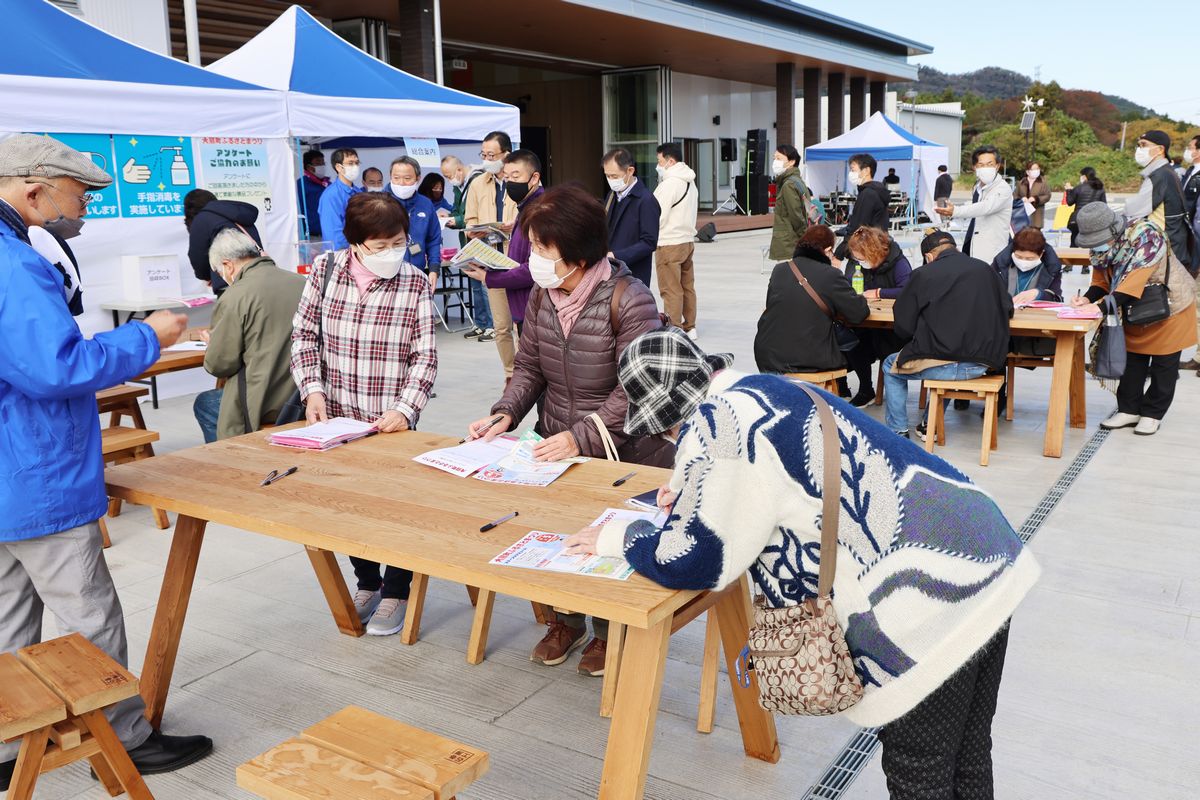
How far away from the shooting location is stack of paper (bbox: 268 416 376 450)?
A: 299 cm

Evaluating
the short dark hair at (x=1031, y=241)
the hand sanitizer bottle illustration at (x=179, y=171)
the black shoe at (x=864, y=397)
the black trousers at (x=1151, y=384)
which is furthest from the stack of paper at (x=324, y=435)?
the short dark hair at (x=1031, y=241)

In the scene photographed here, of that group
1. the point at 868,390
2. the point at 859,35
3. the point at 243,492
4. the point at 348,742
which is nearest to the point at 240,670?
the point at 243,492

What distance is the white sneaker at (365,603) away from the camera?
354 centimetres

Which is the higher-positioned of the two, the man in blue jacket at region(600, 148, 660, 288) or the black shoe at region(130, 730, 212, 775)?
the man in blue jacket at region(600, 148, 660, 288)

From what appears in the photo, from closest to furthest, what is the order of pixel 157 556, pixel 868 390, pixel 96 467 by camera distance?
pixel 96 467, pixel 157 556, pixel 868 390

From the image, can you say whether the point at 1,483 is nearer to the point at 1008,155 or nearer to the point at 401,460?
the point at 401,460

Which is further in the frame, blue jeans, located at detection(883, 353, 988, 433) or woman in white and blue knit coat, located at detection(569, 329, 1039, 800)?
blue jeans, located at detection(883, 353, 988, 433)

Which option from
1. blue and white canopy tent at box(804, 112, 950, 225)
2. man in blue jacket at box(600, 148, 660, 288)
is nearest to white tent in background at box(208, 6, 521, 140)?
man in blue jacket at box(600, 148, 660, 288)

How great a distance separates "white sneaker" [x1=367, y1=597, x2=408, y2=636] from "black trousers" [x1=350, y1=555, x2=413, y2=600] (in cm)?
3

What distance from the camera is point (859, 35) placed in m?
28.3

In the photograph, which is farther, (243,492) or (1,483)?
(243,492)

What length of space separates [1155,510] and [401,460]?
3601mm

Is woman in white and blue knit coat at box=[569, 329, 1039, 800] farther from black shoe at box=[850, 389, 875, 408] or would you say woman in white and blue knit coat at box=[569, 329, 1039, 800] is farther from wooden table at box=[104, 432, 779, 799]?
black shoe at box=[850, 389, 875, 408]

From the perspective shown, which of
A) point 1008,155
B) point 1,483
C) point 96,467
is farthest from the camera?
point 1008,155
